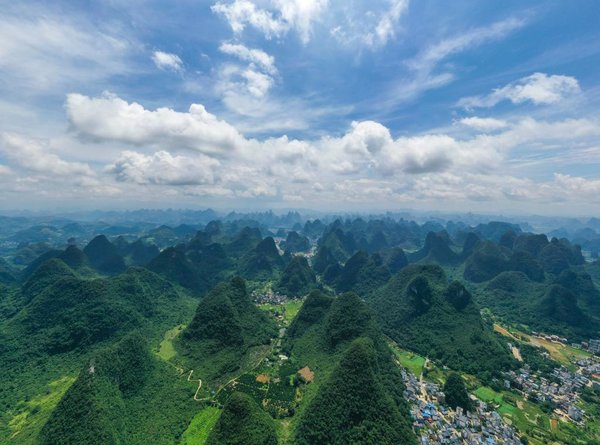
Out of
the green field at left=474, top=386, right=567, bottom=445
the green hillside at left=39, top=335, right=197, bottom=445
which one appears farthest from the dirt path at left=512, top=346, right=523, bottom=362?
the green hillside at left=39, top=335, right=197, bottom=445

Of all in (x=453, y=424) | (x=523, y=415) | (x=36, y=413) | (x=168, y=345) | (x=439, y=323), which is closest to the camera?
(x=453, y=424)

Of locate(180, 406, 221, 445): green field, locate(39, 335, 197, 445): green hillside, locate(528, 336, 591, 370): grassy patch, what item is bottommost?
locate(528, 336, 591, 370): grassy patch

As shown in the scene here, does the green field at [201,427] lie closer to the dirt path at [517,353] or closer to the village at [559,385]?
the village at [559,385]

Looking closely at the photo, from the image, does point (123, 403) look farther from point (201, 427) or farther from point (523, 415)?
point (523, 415)

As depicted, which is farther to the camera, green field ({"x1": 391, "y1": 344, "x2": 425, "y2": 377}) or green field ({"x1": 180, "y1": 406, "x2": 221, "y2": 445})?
green field ({"x1": 391, "y1": 344, "x2": 425, "y2": 377})

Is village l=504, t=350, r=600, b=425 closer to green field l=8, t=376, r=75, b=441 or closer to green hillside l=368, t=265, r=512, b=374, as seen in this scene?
green hillside l=368, t=265, r=512, b=374

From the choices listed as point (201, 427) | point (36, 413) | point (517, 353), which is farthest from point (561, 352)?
point (36, 413)

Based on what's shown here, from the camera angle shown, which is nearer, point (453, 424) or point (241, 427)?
point (241, 427)

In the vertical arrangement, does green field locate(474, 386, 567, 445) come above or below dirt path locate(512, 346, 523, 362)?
above
